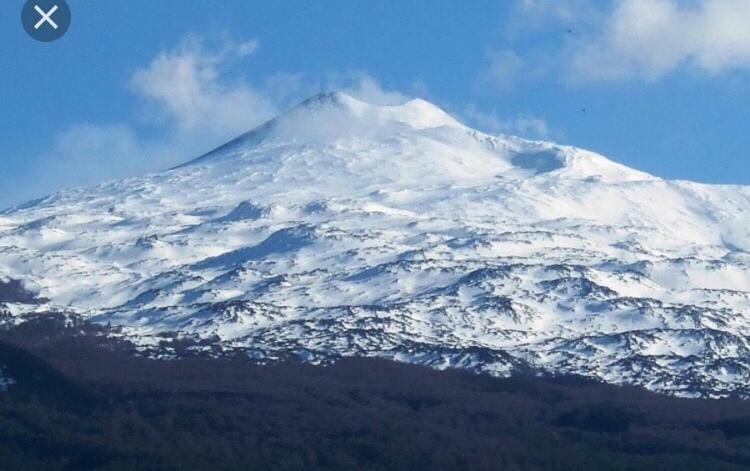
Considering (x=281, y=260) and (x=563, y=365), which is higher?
(x=281, y=260)

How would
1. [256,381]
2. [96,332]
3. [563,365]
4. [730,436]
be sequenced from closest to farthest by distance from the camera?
[730,436]
[256,381]
[563,365]
[96,332]

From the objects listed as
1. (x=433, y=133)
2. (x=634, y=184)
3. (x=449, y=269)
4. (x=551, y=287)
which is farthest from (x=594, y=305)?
(x=433, y=133)

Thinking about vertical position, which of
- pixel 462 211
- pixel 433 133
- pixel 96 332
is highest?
pixel 433 133

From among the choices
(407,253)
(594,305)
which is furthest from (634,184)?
(594,305)

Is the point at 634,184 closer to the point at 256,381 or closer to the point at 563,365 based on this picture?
the point at 563,365

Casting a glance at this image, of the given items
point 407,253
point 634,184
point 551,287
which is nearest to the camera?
point 551,287

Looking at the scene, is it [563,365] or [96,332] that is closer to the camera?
[563,365]
